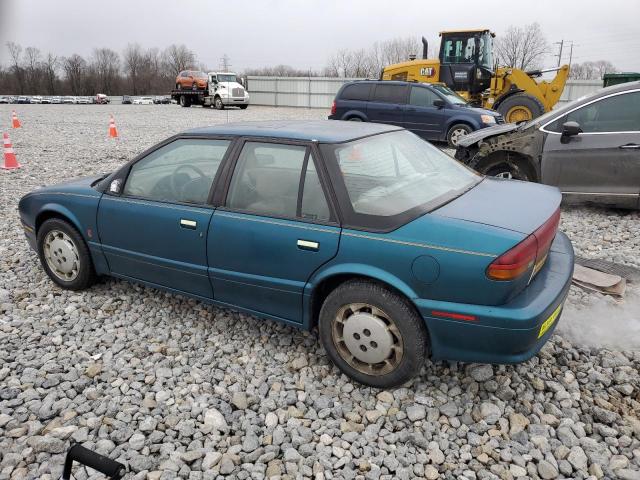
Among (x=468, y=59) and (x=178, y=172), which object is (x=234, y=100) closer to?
(x=468, y=59)

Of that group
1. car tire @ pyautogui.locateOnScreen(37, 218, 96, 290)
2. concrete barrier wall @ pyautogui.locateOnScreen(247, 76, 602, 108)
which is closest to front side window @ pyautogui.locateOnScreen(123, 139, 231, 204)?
car tire @ pyautogui.locateOnScreen(37, 218, 96, 290)

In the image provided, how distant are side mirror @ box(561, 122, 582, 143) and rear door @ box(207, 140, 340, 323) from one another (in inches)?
167

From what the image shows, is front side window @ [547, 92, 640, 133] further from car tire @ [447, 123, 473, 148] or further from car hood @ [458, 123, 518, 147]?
car tire @ [447, 123, 473, 148]

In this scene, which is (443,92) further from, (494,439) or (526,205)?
(494,439)

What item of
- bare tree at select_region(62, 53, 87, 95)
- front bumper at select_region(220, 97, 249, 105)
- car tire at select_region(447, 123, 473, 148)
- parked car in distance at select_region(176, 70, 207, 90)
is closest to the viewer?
car tire at select_region(447, 123, 473, 148)

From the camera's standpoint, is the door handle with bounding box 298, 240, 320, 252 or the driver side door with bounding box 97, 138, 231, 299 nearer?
the door handle with bounding box 298, 240, 320, 252

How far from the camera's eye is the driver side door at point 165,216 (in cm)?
338

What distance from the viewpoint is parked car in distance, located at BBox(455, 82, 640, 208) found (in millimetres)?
5781

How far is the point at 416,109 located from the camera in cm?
1273

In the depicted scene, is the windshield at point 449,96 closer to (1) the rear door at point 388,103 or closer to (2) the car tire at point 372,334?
(1) the rear door at point 388,103

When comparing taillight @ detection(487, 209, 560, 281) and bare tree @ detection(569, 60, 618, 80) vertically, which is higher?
bare tree @ detection(569, 60, 618, 80)

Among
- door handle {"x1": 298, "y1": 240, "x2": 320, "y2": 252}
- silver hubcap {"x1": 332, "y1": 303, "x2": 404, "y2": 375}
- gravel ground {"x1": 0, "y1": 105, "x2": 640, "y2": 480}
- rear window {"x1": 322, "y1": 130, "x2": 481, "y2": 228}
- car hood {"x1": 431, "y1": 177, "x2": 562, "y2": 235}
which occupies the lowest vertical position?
gravel ground {"x1": 0, "y1": 105, "x2": 640, "y2": 480}

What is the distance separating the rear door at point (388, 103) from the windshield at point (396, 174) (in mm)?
9632

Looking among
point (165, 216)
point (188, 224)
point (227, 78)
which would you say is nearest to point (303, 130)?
point (188, 224)
